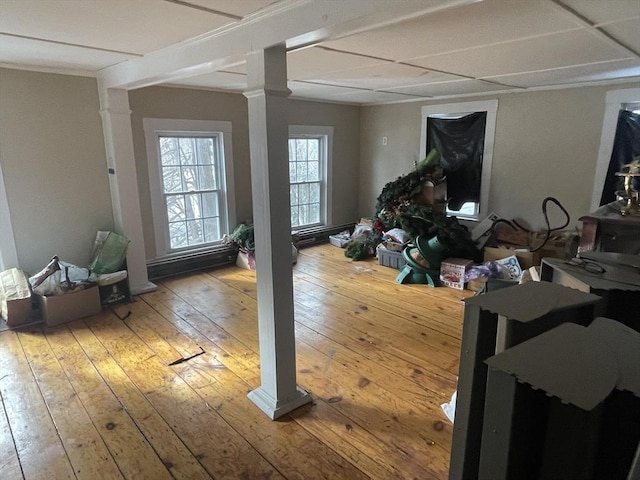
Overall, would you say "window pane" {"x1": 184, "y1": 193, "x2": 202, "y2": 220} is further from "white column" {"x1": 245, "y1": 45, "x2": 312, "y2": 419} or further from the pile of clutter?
"white column" {"x1": 245, "y1": 45, "x2": 312, "y2": 419}

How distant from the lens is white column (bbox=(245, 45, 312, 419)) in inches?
75.4

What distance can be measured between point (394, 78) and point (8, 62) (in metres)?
3.12

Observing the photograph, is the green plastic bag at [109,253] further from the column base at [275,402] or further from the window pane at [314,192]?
the window pane at [314,192]

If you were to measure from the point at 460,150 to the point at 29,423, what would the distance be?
196 inches

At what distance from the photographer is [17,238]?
346 centimetres

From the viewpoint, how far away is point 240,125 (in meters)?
4.83

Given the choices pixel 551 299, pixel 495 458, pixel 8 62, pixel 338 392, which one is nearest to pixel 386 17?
pixel 551 299

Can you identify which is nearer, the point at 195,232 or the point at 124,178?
the point at 124,178

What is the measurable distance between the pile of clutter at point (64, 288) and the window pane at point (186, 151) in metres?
1.19

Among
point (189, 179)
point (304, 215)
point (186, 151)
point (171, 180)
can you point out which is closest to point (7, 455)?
point (171, 180)

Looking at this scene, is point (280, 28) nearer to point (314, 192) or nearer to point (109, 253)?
point (109, 253)

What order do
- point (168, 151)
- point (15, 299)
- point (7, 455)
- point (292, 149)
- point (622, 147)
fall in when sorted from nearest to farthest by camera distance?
point (7, 455)
point (15, 299)
point (622, 147)
point (168, 151)
point (292, 149)

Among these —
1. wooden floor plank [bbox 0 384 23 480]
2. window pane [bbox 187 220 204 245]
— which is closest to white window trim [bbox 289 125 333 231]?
window pane [bbox 187 220 204 245]

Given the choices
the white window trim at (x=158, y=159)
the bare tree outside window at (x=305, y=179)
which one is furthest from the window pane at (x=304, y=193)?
the white window trim at (x=158, y=159)
